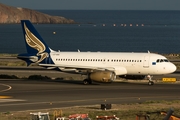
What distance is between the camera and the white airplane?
2227 inches

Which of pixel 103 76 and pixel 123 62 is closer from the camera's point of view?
pixel 103 76

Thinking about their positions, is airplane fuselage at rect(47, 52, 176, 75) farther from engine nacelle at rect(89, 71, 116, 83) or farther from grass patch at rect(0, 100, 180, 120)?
grass patch at rect(0, 100, 180, 120)

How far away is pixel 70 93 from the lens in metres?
49.3

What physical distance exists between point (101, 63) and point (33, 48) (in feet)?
27.8

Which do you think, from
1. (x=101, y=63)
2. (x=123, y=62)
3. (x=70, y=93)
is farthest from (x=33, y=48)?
(x=70, y=93)

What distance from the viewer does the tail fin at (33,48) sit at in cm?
6041

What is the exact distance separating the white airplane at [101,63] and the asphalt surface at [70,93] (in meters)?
1.32

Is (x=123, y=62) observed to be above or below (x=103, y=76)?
above

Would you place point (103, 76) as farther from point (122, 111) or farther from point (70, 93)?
point (122, 111)

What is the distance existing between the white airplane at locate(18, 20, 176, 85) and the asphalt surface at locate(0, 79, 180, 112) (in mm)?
1321

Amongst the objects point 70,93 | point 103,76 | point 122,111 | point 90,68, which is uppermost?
point 90,68

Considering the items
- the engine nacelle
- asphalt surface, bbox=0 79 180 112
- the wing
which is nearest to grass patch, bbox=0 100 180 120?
asphalt surface, bbox=0 79 180 112

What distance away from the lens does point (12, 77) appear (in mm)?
64188

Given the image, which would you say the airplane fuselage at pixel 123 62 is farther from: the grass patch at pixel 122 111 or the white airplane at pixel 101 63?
the grass patch at pixel 122 111
